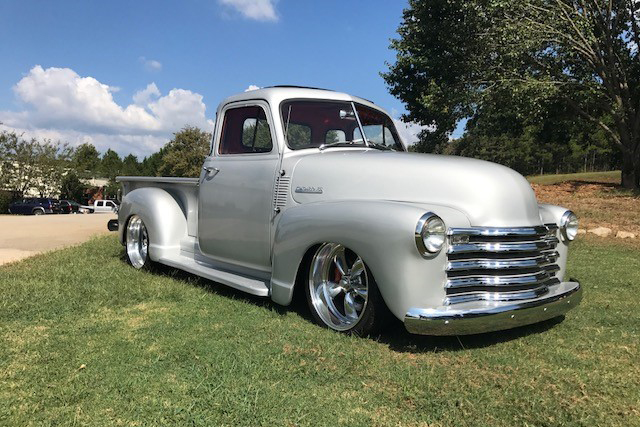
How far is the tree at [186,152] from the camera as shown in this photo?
1740 inches

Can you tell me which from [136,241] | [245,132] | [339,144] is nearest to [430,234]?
[339,144]

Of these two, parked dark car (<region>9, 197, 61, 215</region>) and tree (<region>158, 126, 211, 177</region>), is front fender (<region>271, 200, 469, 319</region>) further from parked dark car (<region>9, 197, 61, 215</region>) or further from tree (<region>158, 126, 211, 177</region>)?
tree (<region>158, 126, 211, 177</region>)

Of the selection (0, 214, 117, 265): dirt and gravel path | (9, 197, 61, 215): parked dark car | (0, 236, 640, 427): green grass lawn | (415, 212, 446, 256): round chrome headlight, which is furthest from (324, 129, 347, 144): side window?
(9, 197, 61, 215): parked dark car

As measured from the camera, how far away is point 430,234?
315 centimetres

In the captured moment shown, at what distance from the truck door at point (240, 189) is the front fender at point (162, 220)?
53 cm

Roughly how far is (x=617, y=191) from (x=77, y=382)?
596 inches

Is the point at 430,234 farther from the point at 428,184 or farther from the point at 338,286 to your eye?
the point at 338,286

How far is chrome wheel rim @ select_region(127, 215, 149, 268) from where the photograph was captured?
6307 millimetres

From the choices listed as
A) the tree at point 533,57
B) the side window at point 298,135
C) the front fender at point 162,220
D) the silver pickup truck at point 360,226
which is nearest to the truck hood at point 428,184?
the silver pickup truck at point 360,226

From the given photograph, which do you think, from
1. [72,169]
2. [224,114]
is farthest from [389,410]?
[72,169]

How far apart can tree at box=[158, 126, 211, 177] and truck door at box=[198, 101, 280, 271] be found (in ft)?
131

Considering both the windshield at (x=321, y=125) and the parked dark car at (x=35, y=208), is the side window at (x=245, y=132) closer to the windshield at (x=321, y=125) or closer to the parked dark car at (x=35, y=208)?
the windshield at (x=321, y=125)

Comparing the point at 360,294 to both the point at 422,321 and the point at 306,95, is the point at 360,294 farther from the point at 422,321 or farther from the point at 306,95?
the point at 306,95

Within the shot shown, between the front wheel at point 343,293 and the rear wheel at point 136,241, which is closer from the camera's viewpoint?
the front wheel at point 343,293
